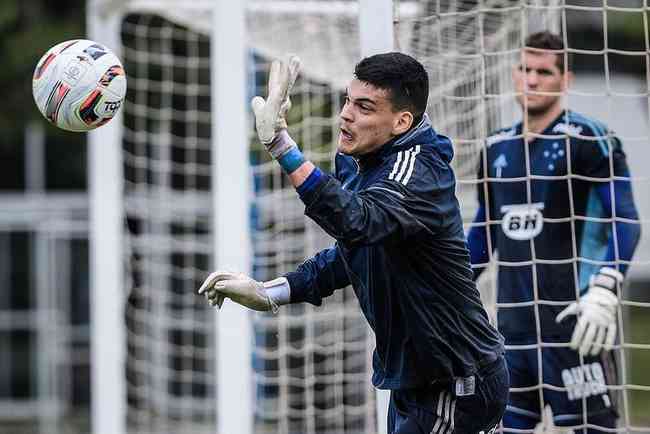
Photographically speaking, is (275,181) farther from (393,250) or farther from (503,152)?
(393,250)

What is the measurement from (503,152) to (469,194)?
2.60 m

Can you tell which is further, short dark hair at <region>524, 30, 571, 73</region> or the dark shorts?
short dark hair at <region>524, 30, 571, 73</region>

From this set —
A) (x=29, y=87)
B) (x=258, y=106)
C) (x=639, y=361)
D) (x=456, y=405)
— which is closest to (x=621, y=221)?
(x=456, y=405)

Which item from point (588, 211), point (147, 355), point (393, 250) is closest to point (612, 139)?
point (588, 211)

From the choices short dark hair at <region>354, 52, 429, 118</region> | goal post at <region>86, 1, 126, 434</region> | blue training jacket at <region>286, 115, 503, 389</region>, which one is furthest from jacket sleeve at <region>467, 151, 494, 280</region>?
goal post at <region>86, 1, 126, 434</region>

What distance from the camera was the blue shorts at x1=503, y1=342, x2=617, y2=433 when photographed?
573 cm

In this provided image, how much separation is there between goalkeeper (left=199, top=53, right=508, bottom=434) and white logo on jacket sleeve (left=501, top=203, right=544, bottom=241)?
137 centimetres

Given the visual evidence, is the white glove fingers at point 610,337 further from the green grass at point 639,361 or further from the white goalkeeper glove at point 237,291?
the green grass at point 639,361

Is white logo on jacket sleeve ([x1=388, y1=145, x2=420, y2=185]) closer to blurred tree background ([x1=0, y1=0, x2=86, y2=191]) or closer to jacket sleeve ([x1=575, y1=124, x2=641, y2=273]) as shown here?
jacket sleeve ([x1=575, y1=124, x2=641, y2=273])

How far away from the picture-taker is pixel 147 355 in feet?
45.9

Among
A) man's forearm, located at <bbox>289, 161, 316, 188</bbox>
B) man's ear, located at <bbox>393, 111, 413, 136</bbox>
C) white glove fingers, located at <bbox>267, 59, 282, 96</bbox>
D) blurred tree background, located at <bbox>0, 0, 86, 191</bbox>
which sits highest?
blurred tree background, located at <bbox>0, 0, 86, 191</bbox>

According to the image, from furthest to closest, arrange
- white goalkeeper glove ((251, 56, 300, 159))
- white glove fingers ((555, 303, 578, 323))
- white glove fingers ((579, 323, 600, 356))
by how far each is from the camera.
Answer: white glove fingers ((555, 303, 578, 323))
white glove fingers ((579, 323, 600, 356))
white goalkeeper glove ((251, 56, 300, 159))

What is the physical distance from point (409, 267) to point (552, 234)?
1663mm

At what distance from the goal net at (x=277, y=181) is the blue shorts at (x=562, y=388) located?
13 centimetres
